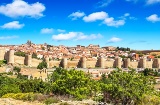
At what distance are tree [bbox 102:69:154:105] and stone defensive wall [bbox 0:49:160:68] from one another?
131 feet

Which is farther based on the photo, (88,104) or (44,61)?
(44,61)

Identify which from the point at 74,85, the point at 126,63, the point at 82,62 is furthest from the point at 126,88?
the point at 126,63

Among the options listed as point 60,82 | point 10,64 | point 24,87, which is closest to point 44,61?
point 10,64

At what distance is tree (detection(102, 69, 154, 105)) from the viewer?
1235 cm

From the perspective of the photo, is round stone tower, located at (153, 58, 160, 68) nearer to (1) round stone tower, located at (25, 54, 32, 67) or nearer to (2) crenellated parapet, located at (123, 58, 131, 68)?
(2) crenellated parapet, located at (123, 58, 131, 68)

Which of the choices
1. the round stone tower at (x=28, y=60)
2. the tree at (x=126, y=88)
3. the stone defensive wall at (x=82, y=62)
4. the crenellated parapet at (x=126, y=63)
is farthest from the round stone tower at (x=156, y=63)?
the tree at (x=126, y=88)

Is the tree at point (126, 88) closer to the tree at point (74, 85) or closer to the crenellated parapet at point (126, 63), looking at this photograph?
the tree at point (74, 85)

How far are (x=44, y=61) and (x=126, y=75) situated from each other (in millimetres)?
41987

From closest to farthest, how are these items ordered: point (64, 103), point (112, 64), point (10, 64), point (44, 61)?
point (64, 103) < point (10, 64) < point (44, 61) < point (112, 64)

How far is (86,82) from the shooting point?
17.2 m

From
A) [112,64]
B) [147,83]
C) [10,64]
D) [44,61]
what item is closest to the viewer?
[147,83]

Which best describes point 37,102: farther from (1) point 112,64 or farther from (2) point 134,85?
(1) point 112,64

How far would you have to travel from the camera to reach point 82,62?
57969mm

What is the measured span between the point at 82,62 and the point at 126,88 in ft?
149
